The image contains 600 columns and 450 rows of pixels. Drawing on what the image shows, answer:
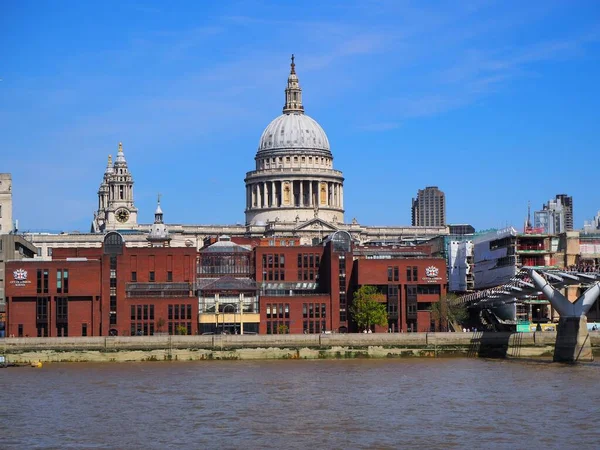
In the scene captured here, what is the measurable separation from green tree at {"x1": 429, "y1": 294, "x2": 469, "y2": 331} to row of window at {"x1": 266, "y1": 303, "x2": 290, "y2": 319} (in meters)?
13.2

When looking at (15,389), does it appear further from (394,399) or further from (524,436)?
(524,436)

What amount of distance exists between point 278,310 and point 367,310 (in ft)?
26.6

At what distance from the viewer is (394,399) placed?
7031 centimetres

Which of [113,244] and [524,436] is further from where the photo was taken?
[113,244]

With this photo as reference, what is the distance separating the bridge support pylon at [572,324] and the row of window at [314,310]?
2788 cm

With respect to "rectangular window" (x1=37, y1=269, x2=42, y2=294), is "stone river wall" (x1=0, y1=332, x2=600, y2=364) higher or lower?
lower

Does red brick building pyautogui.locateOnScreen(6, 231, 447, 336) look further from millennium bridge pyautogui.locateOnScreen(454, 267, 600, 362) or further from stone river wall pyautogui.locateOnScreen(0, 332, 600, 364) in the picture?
millennium bridge pyautogui.locateOnScreen(454, 267, 600, 362)

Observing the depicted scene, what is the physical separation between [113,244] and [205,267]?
44.9ft

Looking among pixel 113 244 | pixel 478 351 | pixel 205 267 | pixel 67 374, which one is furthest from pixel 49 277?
pixel 478 351

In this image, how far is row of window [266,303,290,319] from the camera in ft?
399

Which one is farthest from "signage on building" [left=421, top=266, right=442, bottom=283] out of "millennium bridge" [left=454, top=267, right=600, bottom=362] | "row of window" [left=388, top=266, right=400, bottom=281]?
A: "millennium bridge" [left=454, top=267, right=600, bottom=362]

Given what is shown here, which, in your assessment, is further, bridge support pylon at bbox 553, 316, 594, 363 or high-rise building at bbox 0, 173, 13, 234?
high-rise building at bbox 0, 173, 13, 234

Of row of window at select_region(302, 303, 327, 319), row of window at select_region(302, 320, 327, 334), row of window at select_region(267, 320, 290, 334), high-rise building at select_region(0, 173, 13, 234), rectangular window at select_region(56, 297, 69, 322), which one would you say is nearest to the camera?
rectangular window at select_region(56, 297, 69, 322)

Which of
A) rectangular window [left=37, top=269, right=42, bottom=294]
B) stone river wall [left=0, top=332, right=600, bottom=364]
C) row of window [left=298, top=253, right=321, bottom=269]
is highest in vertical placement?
row of window [left=298, top=253, right=321, bottom=269]
